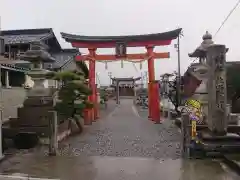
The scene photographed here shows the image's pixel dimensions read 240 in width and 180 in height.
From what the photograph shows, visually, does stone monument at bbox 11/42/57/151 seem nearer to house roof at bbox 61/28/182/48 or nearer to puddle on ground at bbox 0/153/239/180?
puddle on ground at bbox 0/153/239/180

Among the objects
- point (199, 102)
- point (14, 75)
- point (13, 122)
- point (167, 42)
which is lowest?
point (13, 122)

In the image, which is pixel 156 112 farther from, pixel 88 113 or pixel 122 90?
pixel 122 90

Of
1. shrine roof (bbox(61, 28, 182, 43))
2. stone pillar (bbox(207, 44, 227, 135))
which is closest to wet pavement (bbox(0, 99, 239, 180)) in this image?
stone pillar (bbox(207, 44, 227, 135))

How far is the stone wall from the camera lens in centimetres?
1355

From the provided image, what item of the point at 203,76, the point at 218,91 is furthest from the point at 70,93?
the point at 218,91

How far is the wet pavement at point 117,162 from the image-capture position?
6.41 meters

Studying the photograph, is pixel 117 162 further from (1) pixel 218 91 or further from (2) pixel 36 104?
(2) pixel 36 104

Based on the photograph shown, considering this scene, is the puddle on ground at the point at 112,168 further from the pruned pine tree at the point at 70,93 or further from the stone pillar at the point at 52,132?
the pruned pine tree at the point at 70,93

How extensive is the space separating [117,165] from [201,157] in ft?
8.40

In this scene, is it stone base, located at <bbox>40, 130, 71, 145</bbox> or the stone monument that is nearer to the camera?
stone base, located at <bbox>40, 130, 71, 145</bbox>

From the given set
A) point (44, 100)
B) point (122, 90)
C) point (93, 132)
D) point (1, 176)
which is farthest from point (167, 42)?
point (122, 90)

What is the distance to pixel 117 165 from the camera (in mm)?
7312

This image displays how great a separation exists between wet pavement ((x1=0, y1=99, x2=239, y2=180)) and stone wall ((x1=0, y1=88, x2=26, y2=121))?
15.6ft

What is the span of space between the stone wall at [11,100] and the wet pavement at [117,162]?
188 inches
